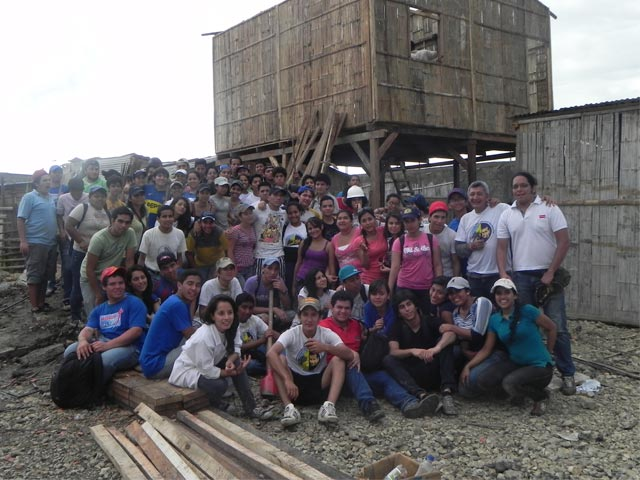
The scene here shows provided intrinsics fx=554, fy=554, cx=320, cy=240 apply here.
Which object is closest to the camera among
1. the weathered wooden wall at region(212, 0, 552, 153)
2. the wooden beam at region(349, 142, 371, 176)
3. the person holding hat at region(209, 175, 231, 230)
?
the person holding hat at region(209, 175, 231, 230)

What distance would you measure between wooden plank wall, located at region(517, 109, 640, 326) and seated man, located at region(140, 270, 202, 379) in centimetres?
649

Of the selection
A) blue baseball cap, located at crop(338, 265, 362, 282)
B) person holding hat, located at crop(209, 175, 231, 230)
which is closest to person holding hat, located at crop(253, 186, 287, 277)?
person holding hat, located at crop(209, 175, 231, 230)

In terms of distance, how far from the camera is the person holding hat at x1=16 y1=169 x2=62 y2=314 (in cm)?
769

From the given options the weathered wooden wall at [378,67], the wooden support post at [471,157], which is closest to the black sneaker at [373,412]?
the weathered wooden wall at [378,67]

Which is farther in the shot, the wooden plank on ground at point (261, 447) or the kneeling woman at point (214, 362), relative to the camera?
the kneeling woman at point (214, 362)

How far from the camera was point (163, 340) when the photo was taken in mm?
5344

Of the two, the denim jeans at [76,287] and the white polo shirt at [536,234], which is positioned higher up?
the white polo shirt at [536,234]

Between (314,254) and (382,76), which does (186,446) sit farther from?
(382,76)

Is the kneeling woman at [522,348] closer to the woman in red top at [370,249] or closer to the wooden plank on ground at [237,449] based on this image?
the woman in red top at [370,249]

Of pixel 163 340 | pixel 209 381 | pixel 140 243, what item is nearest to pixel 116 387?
pixel 163 340

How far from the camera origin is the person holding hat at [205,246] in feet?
21.9

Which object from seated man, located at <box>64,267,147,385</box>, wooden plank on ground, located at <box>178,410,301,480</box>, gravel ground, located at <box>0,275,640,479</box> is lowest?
gravel ground, located at <box>0,275,640,479</box>

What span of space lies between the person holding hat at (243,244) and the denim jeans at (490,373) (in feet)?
9.86

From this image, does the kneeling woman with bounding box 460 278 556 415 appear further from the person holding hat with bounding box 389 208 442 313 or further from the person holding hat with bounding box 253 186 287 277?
the person holding hat with bounding box 253 186 287 277
